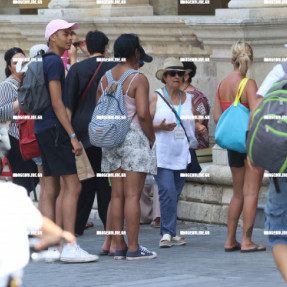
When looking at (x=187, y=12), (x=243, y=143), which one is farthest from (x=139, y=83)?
(x=187, y=12)

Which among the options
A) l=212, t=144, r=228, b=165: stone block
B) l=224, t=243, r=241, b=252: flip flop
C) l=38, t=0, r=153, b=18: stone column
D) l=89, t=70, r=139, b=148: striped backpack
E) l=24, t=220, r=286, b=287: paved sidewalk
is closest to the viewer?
l=24, t=220, r=286, b=287: paved sidewalk

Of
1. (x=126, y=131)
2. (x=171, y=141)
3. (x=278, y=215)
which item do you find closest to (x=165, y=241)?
(x=171, y=141)

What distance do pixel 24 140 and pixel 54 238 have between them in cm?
488

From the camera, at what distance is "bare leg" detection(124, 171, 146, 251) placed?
8.23 metres

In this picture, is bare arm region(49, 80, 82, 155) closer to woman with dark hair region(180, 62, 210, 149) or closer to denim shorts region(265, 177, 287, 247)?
woman with dark hair region(180, 62, 210, 149)

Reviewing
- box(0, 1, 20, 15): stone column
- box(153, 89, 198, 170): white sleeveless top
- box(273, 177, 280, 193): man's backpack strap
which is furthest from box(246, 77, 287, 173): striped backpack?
box(0, 1, 20, 15): stone column

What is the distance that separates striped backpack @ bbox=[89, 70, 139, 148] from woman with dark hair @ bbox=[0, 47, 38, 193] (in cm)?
153

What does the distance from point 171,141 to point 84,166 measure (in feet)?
2.76

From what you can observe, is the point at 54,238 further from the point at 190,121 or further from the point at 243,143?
the point at 190,121

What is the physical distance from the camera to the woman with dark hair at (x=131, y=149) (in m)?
8.18

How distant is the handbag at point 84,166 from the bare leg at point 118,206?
20.1 inches

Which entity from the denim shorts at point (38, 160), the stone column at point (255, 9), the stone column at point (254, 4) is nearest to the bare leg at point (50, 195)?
the denim shorts at point (38, 160)

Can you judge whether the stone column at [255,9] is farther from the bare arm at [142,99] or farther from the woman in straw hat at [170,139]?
the bare arm at [142,99]

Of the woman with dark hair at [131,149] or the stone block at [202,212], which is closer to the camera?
the woman with dark hair at [131,149]
